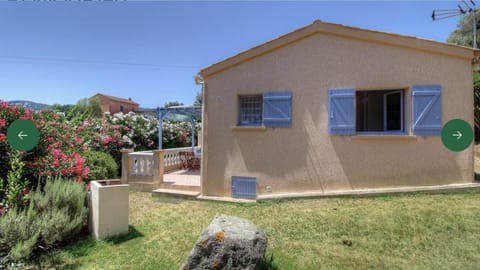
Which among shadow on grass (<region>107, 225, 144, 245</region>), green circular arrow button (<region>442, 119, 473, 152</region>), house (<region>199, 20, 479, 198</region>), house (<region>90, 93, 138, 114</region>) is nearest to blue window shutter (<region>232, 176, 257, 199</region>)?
house (<region>199, 20, 479, 198</region>)

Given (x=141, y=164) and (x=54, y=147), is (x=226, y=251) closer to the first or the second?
(x=54, y=147)

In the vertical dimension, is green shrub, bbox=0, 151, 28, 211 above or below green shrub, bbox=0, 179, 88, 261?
above

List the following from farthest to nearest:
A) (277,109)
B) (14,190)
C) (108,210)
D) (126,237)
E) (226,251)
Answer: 1. (277,109)
2. (126,237)
3. (108,210)
4. (14,190)
5. (226,251)

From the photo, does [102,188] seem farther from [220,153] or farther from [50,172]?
[220,153]

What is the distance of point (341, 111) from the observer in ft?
22.1

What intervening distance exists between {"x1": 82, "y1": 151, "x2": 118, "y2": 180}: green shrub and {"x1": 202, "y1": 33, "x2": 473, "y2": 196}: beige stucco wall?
11.6 ft

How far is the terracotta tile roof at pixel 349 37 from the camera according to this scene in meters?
6.32

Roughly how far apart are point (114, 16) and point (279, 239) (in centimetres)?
1602

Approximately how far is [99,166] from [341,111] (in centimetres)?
832

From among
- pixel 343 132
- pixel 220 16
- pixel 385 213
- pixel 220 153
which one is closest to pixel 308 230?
pixel 385 213

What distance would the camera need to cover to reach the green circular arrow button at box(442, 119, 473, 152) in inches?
249

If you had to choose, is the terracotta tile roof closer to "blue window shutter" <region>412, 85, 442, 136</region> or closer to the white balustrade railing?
"blue window shutter" <region>412, 85, 442, 136</region>

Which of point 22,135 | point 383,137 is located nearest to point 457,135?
point 383,137

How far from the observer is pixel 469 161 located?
252 inches
